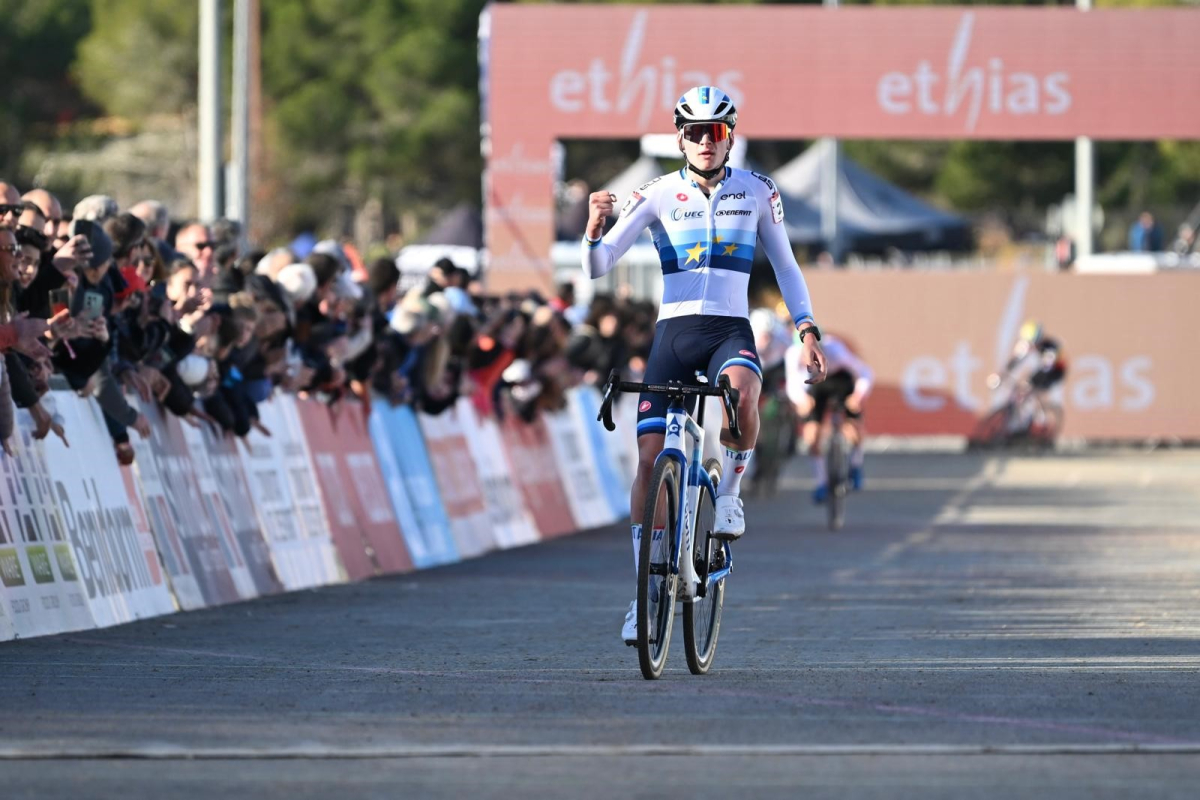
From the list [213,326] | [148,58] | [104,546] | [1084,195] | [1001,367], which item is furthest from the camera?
[148,58]

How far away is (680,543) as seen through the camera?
9.54 m

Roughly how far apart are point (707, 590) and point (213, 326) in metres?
5.14

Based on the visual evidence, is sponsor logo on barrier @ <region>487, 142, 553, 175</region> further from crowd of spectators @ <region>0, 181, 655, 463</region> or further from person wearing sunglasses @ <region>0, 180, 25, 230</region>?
person wearing sunglasses @ <region>0, 180, 25, 230</region>

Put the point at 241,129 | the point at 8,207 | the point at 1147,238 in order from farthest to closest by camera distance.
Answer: the point at 1147,238
the point at 241,129
the point at 8,207

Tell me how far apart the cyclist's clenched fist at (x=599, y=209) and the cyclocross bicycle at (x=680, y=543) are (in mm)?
632

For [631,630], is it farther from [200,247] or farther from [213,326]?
[200,247]

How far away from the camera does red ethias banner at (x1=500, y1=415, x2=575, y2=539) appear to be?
2084cm

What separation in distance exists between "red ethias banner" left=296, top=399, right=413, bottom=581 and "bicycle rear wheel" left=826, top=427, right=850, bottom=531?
5.20 metres

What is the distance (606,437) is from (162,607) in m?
12.6

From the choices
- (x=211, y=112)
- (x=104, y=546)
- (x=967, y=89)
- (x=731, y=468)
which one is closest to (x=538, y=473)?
(x=211, y=112)

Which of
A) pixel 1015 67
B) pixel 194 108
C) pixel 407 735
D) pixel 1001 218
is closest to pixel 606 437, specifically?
pixel 1015 67

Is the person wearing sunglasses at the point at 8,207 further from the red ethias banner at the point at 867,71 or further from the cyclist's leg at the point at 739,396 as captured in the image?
the red ethias banner at the point at 867,71

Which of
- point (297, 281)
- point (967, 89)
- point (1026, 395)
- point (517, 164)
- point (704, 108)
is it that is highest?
point (967, 89)

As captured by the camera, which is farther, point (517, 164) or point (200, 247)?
point (517, 164)
